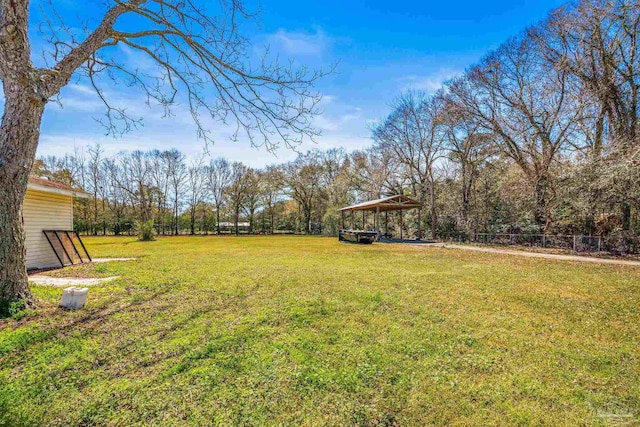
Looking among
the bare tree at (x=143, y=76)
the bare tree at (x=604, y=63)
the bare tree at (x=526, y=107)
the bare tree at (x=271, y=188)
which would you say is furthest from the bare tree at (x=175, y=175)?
the bare tree at (x=604, y=63)

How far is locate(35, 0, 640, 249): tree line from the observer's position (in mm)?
11812

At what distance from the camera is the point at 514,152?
16172mm

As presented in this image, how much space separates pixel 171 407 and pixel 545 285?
24.7ft

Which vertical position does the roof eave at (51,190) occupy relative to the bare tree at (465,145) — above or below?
below

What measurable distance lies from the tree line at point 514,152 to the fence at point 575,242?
0.44 m

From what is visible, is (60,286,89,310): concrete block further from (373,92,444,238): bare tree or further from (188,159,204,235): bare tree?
(188,159,204,235): bare tree

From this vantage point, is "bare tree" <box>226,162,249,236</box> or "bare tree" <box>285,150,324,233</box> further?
"bare tree" <box>226,162,249,236</box>

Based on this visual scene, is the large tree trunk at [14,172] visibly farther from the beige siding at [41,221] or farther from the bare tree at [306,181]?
the bare tree at [306,181]

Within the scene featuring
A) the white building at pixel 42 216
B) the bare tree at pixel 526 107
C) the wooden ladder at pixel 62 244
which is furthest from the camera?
the bare tree at pixel 526 107

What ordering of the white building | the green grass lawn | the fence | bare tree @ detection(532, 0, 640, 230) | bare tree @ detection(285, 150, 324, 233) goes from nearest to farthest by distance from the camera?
the green grass lawn, the white building, the fence, bare tree @ detection(532, 0, 640, 230), bare tree @ detection(285, 150, 324, 233)

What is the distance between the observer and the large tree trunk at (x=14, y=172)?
162 inches

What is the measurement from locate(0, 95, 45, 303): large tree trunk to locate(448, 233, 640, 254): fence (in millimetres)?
17142

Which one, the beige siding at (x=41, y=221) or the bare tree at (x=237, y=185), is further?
the bare tree at (x=237, y=185)

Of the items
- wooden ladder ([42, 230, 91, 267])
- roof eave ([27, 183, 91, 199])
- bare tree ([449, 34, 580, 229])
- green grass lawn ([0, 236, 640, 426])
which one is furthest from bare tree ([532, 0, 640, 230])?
wooden ladder ([42, 230, 91, 267])
